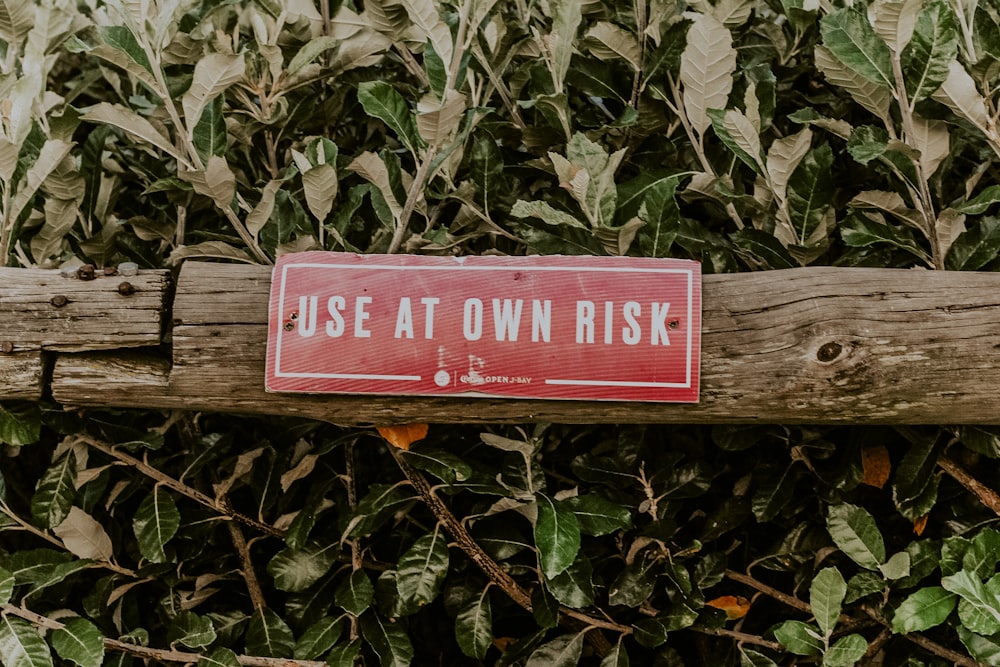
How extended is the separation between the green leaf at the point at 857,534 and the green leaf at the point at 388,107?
3.04ft

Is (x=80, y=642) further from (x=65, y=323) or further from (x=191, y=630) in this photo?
(x=65, y=323)

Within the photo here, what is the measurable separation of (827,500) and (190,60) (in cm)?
133

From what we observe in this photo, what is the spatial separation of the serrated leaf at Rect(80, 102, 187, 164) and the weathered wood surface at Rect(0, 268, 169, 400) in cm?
28

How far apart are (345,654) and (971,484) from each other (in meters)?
1.11

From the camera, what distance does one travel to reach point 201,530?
1408 millimetres

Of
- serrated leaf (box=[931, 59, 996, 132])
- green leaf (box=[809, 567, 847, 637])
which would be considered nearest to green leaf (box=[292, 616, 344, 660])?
green leaf (box=[809, 567, 847, 637])

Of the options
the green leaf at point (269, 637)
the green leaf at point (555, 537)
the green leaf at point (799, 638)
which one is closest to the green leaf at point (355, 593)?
the green leaf at point (269, 637)

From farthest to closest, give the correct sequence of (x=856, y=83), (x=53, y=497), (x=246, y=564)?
1. (x=246, y=564)
2. (x=53, y=497)
3. (x=856, y=83)

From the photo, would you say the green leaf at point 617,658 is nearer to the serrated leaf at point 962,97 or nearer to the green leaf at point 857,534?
the green leaf at point 857,534

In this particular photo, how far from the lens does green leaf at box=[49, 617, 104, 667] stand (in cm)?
122

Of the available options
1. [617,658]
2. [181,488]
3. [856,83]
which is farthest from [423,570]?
[856,83]

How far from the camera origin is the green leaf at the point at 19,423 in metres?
1.16

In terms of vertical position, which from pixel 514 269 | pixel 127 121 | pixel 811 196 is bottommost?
pixel 514 269

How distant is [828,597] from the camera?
1219 mm
